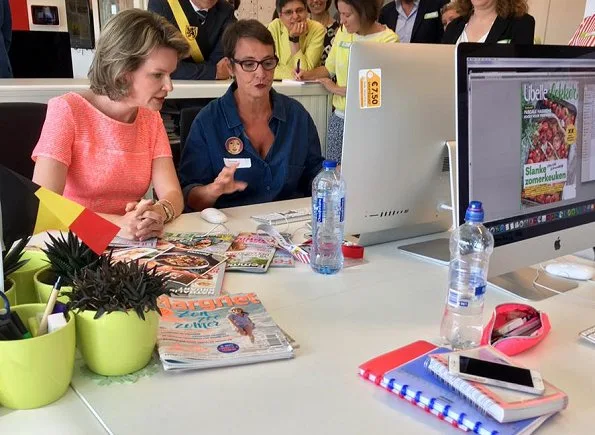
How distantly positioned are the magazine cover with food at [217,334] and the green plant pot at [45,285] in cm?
17

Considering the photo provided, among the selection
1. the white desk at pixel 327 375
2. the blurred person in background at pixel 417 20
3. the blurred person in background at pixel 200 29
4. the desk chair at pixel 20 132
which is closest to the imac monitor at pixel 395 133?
the white desk at pixel 327 375

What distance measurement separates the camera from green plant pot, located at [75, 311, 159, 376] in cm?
79

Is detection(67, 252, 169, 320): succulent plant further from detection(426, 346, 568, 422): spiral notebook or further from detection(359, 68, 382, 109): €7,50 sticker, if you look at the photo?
detection(359, 68, 382, 109): €7,50 sticker

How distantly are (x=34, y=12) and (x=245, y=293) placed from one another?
542 cm

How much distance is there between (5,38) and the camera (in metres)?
3.68

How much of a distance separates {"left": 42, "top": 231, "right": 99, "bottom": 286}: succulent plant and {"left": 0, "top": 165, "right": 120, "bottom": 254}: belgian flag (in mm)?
36

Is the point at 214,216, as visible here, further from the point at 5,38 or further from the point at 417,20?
the point at 417,20

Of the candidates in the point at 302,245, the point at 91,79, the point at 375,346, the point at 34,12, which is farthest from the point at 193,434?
the point at 34,12

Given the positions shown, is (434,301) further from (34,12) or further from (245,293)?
(34,12)

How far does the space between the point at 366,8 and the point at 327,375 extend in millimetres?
2674

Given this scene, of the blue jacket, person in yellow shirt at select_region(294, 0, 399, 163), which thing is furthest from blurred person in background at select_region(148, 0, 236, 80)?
the blue jacket

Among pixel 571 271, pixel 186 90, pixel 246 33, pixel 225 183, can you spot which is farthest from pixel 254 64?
pixel 571 271

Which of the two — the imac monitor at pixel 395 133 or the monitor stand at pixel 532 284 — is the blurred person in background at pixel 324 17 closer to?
the imac monitor at pixel 395 133

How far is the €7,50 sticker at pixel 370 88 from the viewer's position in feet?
4.15
